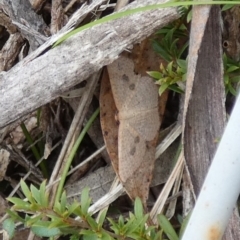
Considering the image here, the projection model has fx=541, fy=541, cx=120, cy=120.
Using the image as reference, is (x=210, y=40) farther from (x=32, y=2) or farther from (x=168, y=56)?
(x=32, y=2)

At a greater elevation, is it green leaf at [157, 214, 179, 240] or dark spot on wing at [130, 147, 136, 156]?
dark spot on wing at [130, 147, 136, 156]

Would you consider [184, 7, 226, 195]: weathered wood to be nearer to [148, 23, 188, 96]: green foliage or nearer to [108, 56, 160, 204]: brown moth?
[148, 23, 188, 96]: green foliage

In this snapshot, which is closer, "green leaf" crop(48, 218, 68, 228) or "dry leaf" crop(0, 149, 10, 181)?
"green leaf" crop(48, 218, 68, 228)

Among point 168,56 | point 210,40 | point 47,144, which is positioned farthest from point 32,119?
point 210,40

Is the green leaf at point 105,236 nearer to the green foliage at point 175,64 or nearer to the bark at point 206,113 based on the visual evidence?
the bark at point 206,113

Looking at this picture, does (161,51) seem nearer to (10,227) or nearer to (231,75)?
(231,75)

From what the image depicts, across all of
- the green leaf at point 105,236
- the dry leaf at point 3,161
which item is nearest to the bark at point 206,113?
the green leaf at point 105,236

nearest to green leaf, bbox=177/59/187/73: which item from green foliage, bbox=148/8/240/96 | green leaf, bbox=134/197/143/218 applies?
green foliage, bbox=148/8/240/96
